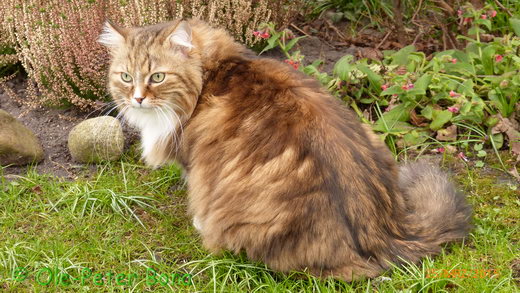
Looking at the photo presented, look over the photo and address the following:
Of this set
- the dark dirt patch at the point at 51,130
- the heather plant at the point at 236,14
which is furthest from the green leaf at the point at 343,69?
the dark dirt patch at the point at 51,130

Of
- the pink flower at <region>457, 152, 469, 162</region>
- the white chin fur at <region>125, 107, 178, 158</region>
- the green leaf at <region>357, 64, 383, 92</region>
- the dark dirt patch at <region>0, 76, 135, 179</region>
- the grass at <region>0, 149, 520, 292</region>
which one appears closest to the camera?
the grass at <region>0, 149, 520, 292</region>

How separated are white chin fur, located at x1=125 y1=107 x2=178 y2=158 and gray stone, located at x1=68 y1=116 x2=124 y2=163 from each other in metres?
0.86

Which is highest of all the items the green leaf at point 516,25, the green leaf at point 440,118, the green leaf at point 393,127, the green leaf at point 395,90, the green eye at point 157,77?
the green leaf at point 516,25

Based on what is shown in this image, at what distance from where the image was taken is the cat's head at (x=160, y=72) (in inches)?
124

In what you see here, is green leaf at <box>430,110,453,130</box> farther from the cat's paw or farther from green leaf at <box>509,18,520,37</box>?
the cat's paw

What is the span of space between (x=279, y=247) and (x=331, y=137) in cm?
58

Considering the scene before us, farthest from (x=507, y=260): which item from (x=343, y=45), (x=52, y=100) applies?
(x=52, y=100)

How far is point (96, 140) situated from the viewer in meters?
4.22

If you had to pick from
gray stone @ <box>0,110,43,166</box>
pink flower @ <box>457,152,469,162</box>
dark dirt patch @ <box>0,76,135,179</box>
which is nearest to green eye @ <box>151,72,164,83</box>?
dark dirt patch @ <box>0,76,135,179</box>

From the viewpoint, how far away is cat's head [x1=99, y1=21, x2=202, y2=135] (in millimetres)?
3158

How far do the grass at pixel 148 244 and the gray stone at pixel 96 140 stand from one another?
11 cm

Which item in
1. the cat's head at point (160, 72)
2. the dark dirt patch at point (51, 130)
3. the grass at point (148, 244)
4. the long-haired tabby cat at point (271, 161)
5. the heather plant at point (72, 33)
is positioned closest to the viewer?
the long-haired tabby cat at point (271, 161)

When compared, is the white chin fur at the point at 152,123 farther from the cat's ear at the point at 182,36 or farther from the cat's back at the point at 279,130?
the cat's ear at the point at 182,36

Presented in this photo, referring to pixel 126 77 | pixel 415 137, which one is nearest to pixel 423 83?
pixel 415 137
